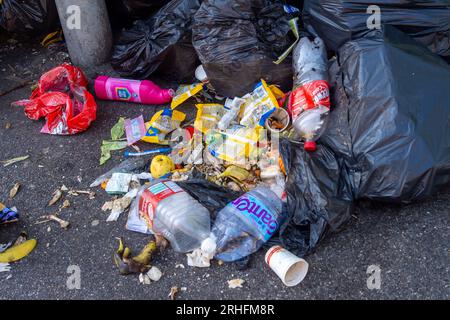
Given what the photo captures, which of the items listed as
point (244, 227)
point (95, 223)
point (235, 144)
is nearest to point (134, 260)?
point (95, 223)

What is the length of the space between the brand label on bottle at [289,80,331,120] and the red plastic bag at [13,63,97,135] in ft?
4.51

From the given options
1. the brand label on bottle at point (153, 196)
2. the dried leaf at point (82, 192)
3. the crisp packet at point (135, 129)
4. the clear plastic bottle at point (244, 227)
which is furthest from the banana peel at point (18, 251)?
the clear plastic bottle at point (244, 227)

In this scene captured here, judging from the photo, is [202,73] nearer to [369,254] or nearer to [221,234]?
[221,234]

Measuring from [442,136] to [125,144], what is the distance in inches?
71.7

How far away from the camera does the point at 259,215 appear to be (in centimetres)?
216

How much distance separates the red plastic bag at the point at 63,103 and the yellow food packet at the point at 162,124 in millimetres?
430

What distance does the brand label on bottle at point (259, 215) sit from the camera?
2.14 m

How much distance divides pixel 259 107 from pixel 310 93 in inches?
13.7

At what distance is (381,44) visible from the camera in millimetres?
2285

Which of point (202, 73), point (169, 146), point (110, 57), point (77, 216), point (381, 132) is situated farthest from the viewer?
point (110, 57)

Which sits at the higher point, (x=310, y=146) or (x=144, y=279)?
(x=310, y=146)

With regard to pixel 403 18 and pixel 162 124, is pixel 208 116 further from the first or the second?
pixel 403 18

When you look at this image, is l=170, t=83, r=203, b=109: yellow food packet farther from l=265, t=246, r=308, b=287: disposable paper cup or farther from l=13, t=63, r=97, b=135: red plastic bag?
l=265, t=246, r=308, b=287: disposable paper cup
